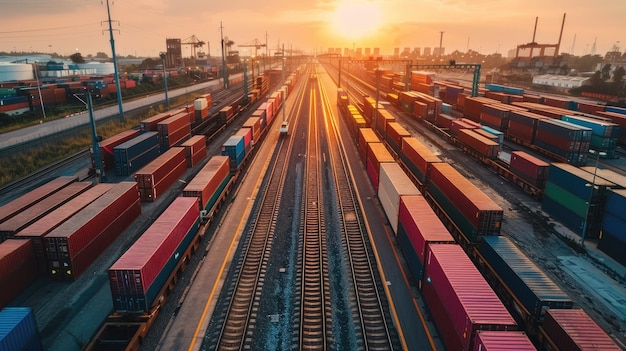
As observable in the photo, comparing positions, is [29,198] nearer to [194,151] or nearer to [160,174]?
[160,174]

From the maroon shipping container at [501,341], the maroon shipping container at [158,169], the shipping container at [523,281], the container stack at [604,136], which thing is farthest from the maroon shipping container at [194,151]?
the container stack at [604,136]

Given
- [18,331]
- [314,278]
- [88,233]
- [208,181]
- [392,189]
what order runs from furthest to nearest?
[208,181] < [392,189] < [88,233] < [314,278] < [18,331]

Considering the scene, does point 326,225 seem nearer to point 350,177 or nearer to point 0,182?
point 350,177

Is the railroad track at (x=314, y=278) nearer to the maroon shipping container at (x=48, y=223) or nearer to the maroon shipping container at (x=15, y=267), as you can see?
the maroon shipping container at (x=48, y=223)

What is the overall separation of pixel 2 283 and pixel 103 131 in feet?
152

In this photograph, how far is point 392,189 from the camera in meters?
29.3

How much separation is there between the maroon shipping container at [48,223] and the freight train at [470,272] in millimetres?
23969

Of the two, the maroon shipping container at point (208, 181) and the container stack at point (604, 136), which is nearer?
the maroon shipping container at point (208, 181)

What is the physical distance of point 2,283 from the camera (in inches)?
795

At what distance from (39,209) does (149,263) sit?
578 inches

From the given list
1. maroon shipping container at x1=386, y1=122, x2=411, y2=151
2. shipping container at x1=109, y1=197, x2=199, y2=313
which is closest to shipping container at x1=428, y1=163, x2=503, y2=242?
maroon shipping container at x1=386, y1=122, x2=411, y2=151

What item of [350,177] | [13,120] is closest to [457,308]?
[350,177]

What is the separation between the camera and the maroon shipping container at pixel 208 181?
28.8 m

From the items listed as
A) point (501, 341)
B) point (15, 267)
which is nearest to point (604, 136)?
point (501, 341)
